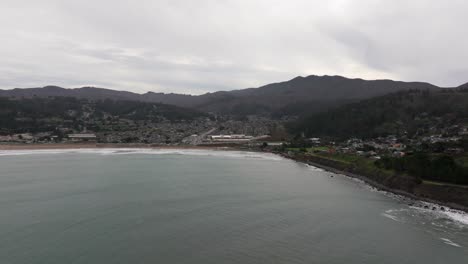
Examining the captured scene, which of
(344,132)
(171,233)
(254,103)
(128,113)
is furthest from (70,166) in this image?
(254,103)

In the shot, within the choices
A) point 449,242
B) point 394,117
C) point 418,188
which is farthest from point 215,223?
point 394,117

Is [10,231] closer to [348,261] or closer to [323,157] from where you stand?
[348,261]

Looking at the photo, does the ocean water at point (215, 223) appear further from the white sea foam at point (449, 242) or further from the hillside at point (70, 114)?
the hillside at point (70, 114)

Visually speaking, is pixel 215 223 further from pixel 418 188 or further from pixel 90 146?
pixel 90 146

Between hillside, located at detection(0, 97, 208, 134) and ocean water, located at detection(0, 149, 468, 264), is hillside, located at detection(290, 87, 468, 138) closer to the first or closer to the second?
ocean water, located at detection(0, 149, 468, 264)

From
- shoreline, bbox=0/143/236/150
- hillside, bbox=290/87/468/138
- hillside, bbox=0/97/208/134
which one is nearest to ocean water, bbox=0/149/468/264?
shoreline, bbox=0/143/236/150
